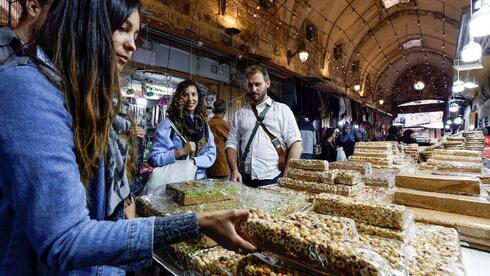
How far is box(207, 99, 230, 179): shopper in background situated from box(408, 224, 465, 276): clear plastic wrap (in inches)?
129

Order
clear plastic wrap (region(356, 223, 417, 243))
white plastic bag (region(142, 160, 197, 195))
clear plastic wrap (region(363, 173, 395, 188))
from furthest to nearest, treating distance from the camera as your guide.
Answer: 1. white plastic bag (region(142, 160, 197, 195))
2. clear plastic wrap (region(363, 173, 395, 188))
3. clear plastic wrap (region(356, 223, 417, 243))

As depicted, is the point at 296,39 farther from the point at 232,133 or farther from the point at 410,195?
the point at 410,195

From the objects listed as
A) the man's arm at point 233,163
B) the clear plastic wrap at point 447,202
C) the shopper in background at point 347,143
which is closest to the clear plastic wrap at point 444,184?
the clear plastic wrap at point 447,202

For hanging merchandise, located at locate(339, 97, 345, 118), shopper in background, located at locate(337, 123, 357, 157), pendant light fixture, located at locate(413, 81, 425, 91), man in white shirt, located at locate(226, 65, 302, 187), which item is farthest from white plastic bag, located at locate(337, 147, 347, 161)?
pendant light fixture, located at locate(413, 81, 425, 91)

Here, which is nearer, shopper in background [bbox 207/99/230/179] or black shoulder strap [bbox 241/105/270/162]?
black shoulder strap [bbox 241/105/270/162]

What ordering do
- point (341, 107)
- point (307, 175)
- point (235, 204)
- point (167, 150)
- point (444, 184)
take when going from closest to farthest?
point (235, 204) → point (444, 184) → point (307, 175) → point (167, 150) → point (341, 107)

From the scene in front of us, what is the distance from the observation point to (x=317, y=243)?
0.73 metres

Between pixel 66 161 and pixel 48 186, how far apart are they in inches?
2.8

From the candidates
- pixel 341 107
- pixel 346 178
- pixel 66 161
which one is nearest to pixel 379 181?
pixel 346 178

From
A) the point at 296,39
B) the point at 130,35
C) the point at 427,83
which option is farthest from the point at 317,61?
the point at 427,83

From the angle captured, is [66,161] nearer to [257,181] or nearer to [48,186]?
[48,186]

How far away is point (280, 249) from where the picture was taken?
2.60 feet

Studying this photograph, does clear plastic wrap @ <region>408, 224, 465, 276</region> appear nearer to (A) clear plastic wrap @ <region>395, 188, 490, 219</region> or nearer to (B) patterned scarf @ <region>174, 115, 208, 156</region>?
(A) clear plastic wrap @ <region>395, 188, 490, 219</region>

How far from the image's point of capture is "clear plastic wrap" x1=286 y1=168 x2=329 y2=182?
2.07m
